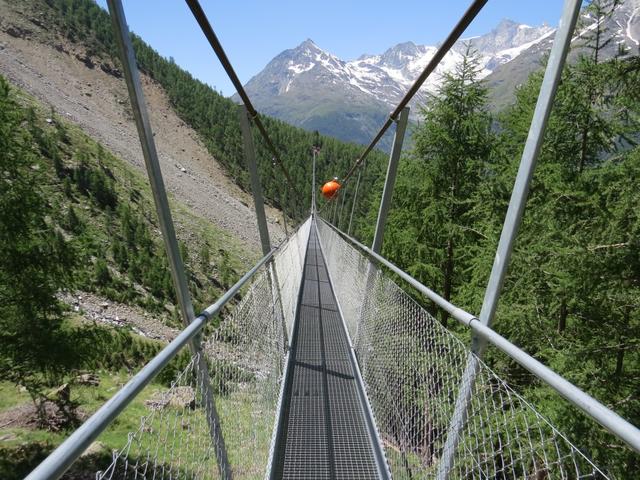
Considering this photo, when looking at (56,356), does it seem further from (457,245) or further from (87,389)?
(457,245)

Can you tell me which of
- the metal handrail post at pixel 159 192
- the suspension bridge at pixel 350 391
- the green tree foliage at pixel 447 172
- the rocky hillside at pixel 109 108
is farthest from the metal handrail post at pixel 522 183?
the rocky hillside at pixel 109 108

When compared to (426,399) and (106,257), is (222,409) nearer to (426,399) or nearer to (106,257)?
(426,399)

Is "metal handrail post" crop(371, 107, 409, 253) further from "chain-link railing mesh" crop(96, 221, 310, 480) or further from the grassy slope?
the grassy slope

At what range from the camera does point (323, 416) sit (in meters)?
3.04

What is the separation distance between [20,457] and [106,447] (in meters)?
1.21

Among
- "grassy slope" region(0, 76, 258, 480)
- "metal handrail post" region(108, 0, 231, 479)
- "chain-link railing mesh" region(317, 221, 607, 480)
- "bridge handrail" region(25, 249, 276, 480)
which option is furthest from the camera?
"grassy slope" region(0, 76, 258, 480)

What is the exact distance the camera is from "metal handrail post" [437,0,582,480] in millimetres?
1261

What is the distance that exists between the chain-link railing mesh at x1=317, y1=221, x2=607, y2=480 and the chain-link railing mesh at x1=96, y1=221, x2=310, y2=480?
2.50 feet

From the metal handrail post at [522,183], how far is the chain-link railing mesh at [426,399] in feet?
0.11

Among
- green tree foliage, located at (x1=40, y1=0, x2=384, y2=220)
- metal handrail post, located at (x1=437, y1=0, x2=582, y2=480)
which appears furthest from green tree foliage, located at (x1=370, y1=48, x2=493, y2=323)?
green tree foliage, located at (x1=40, y1=0, x2=384, y2=220)

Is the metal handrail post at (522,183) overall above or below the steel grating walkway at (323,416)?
above

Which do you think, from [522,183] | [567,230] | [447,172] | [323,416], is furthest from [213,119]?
[522,183]

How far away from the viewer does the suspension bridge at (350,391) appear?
1.01 m

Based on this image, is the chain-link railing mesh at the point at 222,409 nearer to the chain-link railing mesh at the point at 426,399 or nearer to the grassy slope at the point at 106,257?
the chain-link railing mesh at the point at 426,399
